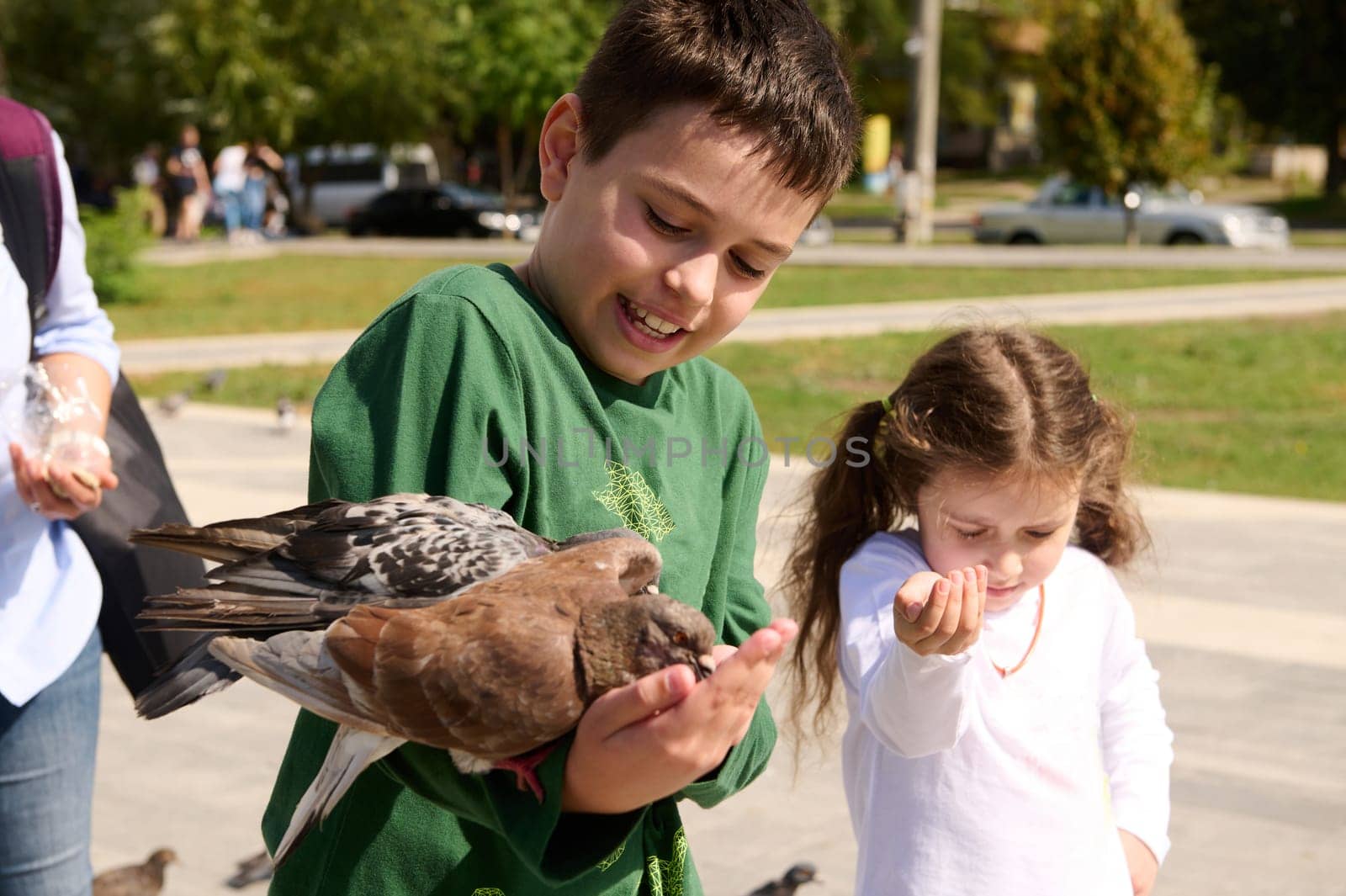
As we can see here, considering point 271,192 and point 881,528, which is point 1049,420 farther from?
point 271,192

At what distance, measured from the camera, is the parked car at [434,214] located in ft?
114

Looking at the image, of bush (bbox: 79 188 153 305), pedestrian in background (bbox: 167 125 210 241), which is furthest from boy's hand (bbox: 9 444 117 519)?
pedestrian in background (bbox: 167 125 210 241)

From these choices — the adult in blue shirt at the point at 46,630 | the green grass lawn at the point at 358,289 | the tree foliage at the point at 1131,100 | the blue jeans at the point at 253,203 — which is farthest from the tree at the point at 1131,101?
the adult in blue shirt at the point at 46,630

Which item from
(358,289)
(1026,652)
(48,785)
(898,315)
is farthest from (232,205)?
(1026,652)

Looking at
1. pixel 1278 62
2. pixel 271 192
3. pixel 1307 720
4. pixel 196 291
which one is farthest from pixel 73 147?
pixel 1307 720

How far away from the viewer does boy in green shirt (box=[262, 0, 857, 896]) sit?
175 cm

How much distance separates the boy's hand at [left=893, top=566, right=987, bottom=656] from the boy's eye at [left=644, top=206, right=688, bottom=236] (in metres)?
0.61

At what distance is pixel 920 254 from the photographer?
84.8 feet

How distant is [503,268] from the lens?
2.00m

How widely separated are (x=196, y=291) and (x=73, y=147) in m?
32.9

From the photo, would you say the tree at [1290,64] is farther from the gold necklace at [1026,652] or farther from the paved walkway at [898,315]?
the gold necklace at [1026,652]

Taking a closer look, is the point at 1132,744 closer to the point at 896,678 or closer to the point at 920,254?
the point at 896,678

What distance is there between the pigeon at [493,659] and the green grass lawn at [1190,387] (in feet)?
22.2

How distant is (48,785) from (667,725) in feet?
5.50
